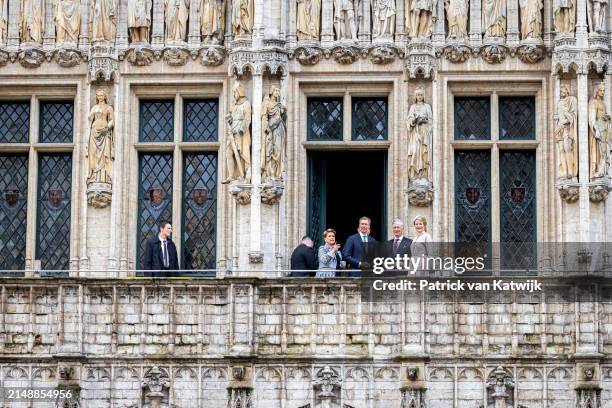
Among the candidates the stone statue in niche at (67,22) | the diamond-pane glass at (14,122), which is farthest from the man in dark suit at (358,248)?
the diamond-pane glass at (14,122)

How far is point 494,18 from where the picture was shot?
3809 centimetres

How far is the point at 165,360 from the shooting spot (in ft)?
109

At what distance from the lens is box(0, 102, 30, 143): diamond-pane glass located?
38906 mm

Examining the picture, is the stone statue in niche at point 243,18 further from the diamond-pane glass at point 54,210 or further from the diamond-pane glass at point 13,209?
the diamond-pane glass at point 13,209

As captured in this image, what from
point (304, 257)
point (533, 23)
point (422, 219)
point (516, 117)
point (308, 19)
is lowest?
point (304, 257)

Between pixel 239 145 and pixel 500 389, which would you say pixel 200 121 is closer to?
pixel 239 145

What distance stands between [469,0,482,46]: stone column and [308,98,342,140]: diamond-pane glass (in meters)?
3.11

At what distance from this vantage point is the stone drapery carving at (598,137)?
3688 centimetres

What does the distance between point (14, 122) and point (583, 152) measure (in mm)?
12071

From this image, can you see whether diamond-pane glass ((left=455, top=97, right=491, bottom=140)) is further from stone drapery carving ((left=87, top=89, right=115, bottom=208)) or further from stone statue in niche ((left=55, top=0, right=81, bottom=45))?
stone statue in niche ((left=55, top=0, right=81, bottom=45))

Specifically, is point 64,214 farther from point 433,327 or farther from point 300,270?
point 433,327

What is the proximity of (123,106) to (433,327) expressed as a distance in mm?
9222

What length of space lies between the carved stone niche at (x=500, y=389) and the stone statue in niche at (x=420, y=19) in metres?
8.52

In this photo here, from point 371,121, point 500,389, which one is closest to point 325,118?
point 371,121
